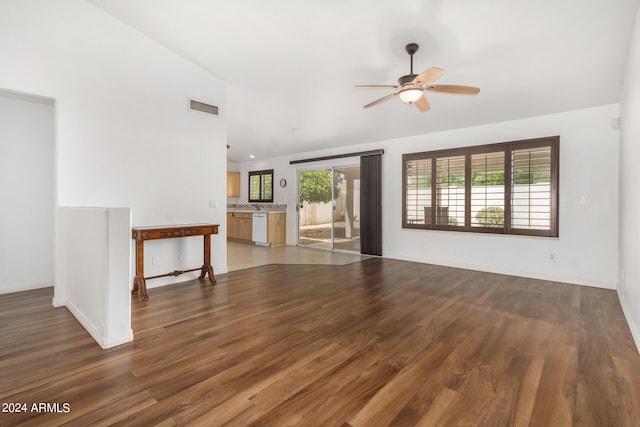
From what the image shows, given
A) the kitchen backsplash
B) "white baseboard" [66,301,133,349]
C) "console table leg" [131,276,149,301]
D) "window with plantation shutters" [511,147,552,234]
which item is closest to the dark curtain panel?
"window with plantation shutters" [511,147,552,234]

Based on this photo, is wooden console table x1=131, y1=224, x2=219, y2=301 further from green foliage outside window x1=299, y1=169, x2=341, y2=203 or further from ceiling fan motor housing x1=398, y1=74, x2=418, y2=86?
green foliage outside window x1=299, y1=169, x2=341, y2=203

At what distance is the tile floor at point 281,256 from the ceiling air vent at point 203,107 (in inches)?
103

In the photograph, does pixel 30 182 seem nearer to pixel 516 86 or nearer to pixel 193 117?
pixel 193 117

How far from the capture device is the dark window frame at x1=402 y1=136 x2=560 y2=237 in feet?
14.8

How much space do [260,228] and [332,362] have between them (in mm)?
6375

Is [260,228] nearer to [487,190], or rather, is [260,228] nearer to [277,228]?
[277,228]

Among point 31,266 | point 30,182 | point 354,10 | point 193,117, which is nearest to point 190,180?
point 193,117

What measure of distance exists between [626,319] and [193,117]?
5.72 m

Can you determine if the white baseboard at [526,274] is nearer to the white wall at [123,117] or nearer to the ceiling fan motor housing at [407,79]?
the ceiling fan motor housing at [407,79]

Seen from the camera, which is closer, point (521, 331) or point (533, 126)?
point (521, 331)

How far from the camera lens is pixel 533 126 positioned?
15.5 feet

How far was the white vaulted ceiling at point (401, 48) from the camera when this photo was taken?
2.80 meters

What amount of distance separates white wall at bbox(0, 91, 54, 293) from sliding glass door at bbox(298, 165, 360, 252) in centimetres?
518

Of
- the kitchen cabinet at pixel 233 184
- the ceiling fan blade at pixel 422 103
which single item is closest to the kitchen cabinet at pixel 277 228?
the kitchen cabinet at pixel 233 184
